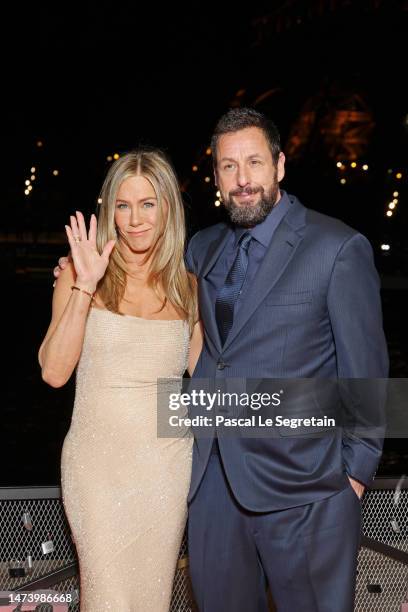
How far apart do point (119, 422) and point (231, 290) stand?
0.51m

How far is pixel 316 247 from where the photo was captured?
8.79 ft

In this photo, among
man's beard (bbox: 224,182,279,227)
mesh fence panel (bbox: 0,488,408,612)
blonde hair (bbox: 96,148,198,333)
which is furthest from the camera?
mesh fence panel (bbox: 0,488,408,612)

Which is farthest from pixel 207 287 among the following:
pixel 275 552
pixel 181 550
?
pixel 181 550

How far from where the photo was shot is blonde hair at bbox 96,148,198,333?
2906 mm

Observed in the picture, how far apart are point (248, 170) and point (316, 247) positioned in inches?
11.8

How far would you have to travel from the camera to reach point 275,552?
8.78 ft

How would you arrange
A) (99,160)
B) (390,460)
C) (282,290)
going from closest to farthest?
1. (282,290)
2. (390,460)
3. (99,160)

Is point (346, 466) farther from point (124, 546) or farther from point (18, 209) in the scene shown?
point (18, 209)

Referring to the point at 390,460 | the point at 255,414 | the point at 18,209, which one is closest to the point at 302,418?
the point at 255,414

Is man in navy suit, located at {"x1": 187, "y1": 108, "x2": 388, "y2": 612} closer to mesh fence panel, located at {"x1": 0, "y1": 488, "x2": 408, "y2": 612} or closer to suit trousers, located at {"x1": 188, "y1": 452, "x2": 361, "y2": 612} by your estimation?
suit trousers, located at {"x1": 188, "y1": 452, "x2": 361, "y2": 612}

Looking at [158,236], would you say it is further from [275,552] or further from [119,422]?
[275,552]

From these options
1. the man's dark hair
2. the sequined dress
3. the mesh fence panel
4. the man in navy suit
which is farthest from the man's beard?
the mesh fence panel

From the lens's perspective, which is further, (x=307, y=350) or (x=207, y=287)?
(x=207, y=287)

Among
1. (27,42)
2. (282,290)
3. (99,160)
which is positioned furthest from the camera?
(99,160)
